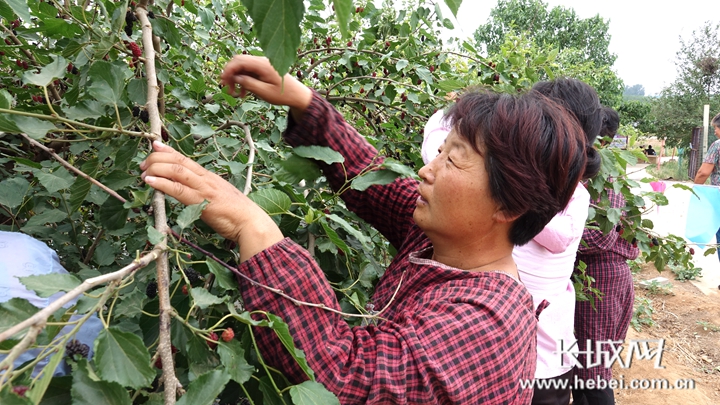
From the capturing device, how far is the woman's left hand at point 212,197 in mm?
807

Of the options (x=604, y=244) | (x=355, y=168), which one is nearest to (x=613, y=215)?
(x=604, y=244)

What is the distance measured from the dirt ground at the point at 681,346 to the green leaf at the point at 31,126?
325 cm

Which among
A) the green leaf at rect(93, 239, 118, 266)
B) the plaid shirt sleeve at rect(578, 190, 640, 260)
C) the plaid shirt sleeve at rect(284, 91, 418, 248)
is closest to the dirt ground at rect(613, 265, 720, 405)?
the plaid shirt sleeve at rect(578, 190, 640, 260)

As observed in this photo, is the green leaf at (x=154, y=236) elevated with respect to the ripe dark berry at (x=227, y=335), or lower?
elevated

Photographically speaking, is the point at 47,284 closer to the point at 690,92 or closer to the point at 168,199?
the point at 168,199

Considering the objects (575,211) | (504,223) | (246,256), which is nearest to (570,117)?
(504,223)

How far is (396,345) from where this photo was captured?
33.8 inches

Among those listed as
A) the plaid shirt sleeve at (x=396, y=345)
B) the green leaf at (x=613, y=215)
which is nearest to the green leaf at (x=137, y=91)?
the plaid shirt sleeve at (x=396, y=345)

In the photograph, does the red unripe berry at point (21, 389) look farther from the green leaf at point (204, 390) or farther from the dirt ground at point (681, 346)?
the dirt ground at point (681, 346)

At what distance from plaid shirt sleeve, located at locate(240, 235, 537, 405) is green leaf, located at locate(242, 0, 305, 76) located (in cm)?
41

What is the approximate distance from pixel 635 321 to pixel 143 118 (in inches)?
183

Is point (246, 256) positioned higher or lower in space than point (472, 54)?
lower

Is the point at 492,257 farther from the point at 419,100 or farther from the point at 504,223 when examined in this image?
the point at 419,100

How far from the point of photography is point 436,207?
1.03 meters
